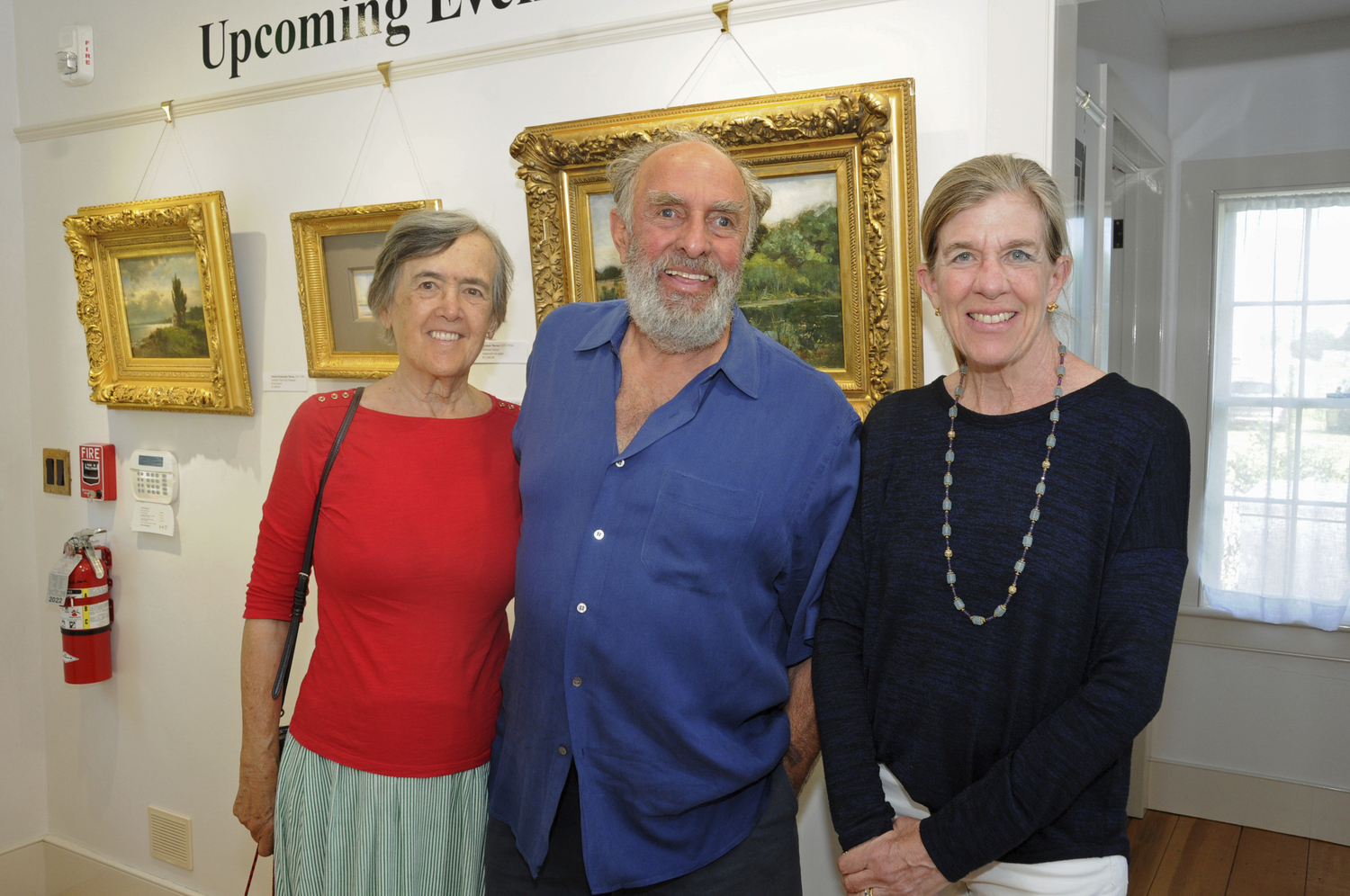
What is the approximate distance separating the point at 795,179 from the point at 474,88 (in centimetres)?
108

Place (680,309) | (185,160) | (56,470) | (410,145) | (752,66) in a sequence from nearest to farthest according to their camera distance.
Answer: (680,309), (752,66), (410,145), (185,160), (56,470)

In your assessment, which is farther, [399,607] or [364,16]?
[364,16]

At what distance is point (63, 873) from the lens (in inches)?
147

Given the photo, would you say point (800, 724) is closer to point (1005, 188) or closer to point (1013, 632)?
point (1013, 632)

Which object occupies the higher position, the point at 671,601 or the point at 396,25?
the point at 396,25

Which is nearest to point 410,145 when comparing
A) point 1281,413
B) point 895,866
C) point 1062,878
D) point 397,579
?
point 397,579

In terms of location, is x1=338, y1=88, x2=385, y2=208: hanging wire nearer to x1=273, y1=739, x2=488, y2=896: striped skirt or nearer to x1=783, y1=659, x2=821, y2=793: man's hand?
x1=273, y1=739, x2=488, y2=896: striped skirt

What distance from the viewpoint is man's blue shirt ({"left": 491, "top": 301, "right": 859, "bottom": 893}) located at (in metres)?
1.60

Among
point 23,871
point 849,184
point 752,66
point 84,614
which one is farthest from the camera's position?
point 23,871

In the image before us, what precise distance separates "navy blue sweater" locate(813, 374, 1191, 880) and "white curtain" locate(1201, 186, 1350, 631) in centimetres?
315

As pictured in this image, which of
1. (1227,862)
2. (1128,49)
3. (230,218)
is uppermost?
(1128,49)

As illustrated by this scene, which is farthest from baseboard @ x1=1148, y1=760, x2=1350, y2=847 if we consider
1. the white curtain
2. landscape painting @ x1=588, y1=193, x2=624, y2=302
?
landscape painting @ x1=588, y1=193, x2=624, y2=302

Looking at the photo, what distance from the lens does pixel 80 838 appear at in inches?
146

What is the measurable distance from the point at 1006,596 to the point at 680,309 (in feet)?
2.51
